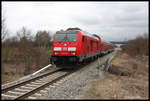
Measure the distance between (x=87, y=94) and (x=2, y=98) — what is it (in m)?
3.16

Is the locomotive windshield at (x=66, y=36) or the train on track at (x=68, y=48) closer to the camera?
the train on track at (x=68, y=48)

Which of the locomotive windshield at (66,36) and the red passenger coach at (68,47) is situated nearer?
the red passenger coach at (68,47)

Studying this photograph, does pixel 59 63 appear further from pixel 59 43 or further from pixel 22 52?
pixel 22 52

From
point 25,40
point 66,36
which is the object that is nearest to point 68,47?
point 66,36

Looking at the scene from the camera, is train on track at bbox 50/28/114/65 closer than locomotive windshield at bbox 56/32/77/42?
Yes

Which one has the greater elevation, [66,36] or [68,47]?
[66,36]

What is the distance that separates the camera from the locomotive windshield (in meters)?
11.2

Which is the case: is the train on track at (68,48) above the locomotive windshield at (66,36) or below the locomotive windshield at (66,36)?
below

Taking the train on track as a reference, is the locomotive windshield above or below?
above

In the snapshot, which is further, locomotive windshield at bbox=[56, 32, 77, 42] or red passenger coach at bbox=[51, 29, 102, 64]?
locomotive windshield at bbox=[56, 32, 77, 42]

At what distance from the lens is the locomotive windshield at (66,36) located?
11228 millimetres

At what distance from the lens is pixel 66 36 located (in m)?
11.5

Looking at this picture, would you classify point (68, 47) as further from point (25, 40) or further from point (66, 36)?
point (25, 40)

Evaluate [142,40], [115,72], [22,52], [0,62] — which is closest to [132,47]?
[142,40]
